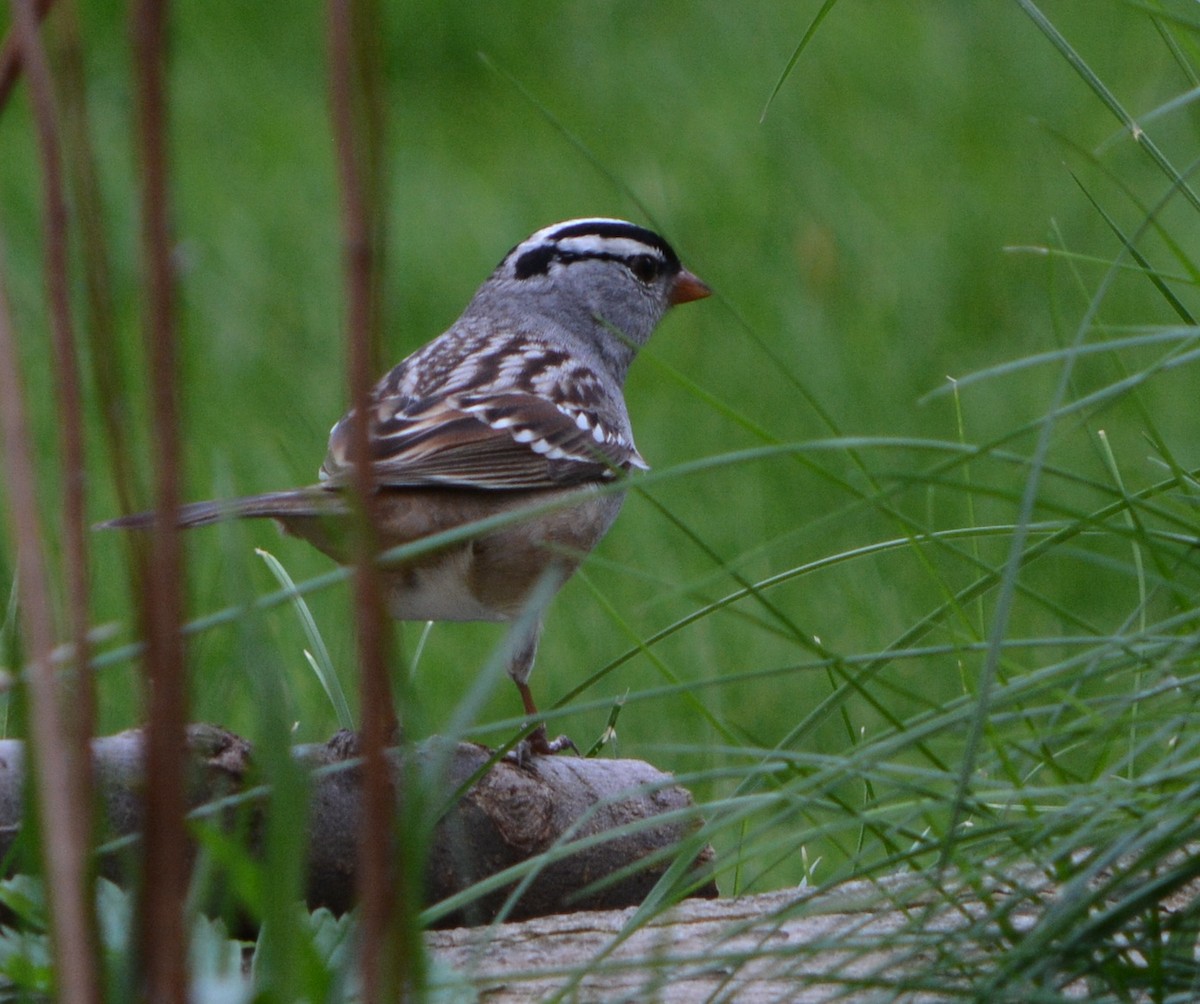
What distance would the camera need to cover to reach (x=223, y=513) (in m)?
1.24

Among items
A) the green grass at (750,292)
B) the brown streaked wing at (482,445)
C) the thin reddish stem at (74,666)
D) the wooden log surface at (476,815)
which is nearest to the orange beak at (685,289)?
the green grass at (750,292)

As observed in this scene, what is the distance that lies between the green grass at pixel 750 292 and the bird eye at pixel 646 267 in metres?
0.36

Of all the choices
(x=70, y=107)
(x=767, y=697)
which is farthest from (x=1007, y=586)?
(x=767, y=697)

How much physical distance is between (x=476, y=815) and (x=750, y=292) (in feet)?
16.3

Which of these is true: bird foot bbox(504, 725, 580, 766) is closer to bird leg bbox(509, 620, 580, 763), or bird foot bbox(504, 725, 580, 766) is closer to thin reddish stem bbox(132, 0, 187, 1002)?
bird leg bbox(509, 620, 580, 763)

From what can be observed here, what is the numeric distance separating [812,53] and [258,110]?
280cm

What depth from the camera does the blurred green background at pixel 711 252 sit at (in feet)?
16.8

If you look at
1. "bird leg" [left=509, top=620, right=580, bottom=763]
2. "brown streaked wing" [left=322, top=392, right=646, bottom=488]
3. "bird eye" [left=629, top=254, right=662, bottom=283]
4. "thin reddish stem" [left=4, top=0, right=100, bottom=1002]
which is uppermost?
"bird eye" [left=629, top=254, right=662, bottom=283]

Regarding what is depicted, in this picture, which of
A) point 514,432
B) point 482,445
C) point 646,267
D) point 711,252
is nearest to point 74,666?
point 482,445

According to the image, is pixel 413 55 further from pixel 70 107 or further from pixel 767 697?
pixel 70 107

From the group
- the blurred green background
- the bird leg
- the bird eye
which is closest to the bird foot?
the bird leg

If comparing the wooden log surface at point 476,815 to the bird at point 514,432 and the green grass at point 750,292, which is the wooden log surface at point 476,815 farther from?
the bird at point 514,432

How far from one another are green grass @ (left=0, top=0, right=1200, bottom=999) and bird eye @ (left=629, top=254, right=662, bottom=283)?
36 cm

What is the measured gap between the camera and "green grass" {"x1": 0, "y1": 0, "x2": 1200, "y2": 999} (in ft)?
13.8
